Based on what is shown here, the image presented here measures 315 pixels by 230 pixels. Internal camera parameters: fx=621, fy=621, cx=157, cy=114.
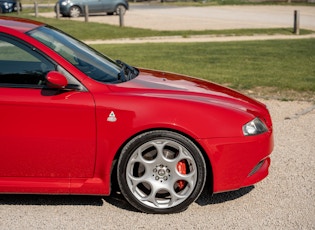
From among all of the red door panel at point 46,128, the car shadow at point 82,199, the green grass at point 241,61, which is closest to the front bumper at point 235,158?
the car shadow at point 82,199

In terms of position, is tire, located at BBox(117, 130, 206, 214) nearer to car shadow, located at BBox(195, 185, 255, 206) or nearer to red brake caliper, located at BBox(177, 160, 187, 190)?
red brake caliper, located at BBox(177, 160, 187, 190)

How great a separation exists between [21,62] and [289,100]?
5493 millimetres

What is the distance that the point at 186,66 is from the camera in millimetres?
13125

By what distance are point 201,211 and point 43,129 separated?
4.61 ft

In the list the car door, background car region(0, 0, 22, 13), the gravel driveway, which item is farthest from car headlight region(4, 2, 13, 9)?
the car door

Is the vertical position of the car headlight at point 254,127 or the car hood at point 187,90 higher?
the car hood at point 187,90

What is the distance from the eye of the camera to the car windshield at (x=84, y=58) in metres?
5.03

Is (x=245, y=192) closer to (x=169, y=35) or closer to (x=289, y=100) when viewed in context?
(x=289, y=100)

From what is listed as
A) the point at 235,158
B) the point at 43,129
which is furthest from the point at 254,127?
the point at 43,129

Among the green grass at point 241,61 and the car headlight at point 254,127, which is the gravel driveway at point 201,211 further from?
the green grass at point 241,61

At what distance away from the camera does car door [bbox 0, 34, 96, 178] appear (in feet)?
15.3

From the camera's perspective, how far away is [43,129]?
4.68 m

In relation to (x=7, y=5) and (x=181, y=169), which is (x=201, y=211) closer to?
(x=181, y=169)

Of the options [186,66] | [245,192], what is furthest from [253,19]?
[245,192]
